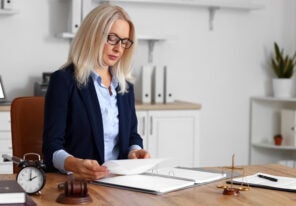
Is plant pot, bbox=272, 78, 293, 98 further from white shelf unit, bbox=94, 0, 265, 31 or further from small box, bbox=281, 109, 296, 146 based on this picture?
white shelf unit, bbox=94, 0, 265, 31

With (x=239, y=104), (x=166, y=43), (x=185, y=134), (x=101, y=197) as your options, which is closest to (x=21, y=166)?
(x=101, y=197)

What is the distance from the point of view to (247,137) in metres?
5.12

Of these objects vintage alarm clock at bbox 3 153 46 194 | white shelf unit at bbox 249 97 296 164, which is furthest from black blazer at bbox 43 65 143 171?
white shelf unit at bbox 249 97 296 164

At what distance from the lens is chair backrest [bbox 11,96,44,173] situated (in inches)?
97.3

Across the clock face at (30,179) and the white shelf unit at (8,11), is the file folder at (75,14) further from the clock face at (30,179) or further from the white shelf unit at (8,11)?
the clock face at (30,179)

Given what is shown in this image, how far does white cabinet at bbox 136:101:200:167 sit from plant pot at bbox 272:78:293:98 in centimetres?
94

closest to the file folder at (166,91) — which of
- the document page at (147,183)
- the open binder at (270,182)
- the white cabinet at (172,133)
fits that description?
the white cabinet at (172,133)

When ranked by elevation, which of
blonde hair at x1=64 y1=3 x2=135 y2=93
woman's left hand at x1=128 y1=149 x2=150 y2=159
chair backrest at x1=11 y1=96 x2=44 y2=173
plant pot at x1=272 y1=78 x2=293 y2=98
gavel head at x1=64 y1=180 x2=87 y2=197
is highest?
blonde hair at x1=64 y1=3 x2=135 y2=93

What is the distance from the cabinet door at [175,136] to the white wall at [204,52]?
372 millimetres

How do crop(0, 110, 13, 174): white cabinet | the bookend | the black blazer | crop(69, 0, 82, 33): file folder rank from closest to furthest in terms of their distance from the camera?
the bookend, the black blazer, crop(0, 110, 13, 174): white cabinet, crop(69, 0, 82, 33): file folder

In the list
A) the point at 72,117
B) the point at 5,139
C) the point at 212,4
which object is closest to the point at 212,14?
the point at 212,4

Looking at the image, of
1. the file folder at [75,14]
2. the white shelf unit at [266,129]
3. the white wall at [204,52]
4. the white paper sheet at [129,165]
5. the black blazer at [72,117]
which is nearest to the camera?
the white paper sheet at [129,165]

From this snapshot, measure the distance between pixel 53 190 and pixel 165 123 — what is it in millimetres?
2388

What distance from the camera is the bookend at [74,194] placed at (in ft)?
5.66
